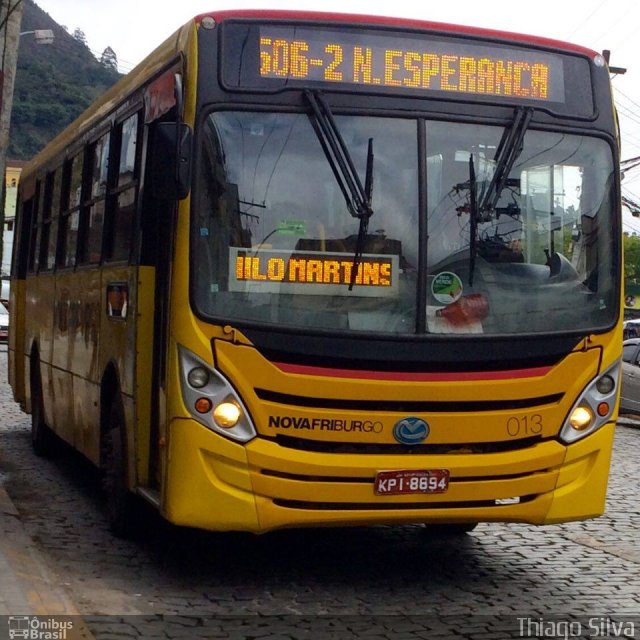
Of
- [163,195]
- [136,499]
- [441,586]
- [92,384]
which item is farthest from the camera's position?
[92,384]

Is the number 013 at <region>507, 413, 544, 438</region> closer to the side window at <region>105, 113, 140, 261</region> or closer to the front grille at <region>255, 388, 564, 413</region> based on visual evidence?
the front grille at <region>255, 388, 564, 413</region>

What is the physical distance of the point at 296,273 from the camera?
7.19 meters

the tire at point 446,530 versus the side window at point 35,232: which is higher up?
the side window at point 35,232

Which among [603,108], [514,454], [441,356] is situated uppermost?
[603,108]

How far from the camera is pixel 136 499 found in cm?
878

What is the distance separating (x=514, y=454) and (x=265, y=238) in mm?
1751

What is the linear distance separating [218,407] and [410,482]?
107 cm

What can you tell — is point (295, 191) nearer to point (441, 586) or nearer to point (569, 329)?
point (569, 329)

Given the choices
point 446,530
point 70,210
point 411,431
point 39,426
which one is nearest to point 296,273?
point 411,431

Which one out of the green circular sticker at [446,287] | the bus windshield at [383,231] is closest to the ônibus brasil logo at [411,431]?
the bus windshield at [383,231]

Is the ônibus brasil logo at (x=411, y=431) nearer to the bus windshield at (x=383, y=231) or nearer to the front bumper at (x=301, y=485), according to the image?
the front bumper at (x=301, y=485)

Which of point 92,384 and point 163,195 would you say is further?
point 92,384

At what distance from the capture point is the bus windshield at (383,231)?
283 inches

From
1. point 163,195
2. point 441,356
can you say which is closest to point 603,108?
point 441,356
